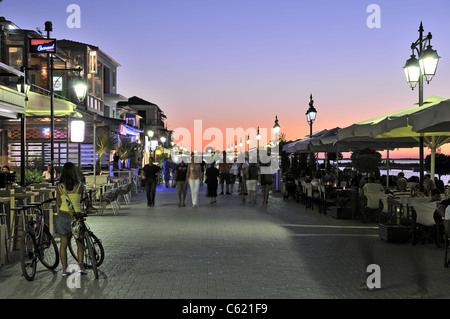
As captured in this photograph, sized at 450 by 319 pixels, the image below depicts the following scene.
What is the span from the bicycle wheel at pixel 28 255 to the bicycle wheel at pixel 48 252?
0.27 m

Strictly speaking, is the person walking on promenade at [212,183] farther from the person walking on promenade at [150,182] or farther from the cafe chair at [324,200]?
the cafe chair at [324,200]

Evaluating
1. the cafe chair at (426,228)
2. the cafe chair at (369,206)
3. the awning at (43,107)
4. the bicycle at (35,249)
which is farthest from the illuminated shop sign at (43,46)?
the cafe chair at (426,228)

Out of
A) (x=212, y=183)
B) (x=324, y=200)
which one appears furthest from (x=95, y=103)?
(x=324, y=200)

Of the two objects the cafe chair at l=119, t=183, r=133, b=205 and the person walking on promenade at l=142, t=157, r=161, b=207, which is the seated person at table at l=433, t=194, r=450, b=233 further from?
the person walking on promenade at l=142, t=157, r=161, b=207

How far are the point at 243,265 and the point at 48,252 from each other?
3008 mm

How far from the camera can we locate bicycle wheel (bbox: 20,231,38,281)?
280 inches

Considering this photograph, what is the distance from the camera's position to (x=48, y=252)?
7.98m

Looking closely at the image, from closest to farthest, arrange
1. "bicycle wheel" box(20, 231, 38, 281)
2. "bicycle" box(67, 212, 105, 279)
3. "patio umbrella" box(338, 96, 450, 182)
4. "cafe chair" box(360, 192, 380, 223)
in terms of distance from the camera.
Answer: "bicycle wheel" box(20, 231, 38, 281)
"bicycle" box(67, 212, 105, 279)
"patio umbrella" box(338, 96, 450, 182)
"cafe chair" box(360, 192, 380, 223)

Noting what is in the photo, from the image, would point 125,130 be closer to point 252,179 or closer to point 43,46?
point 252,179

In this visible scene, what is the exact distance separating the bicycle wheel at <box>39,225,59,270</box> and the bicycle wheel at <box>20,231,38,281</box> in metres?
0.27

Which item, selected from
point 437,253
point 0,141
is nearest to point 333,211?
point 437,253

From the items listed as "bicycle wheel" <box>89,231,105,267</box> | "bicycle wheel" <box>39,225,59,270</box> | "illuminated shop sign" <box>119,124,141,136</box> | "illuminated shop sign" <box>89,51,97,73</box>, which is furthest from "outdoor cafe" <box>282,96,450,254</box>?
"illuminated shop sign" <box>119,124,141,136</box>

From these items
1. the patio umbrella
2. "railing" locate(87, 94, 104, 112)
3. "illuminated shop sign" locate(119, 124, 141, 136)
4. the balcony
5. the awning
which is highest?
"railing" locate(87, 94, 104, 112)
